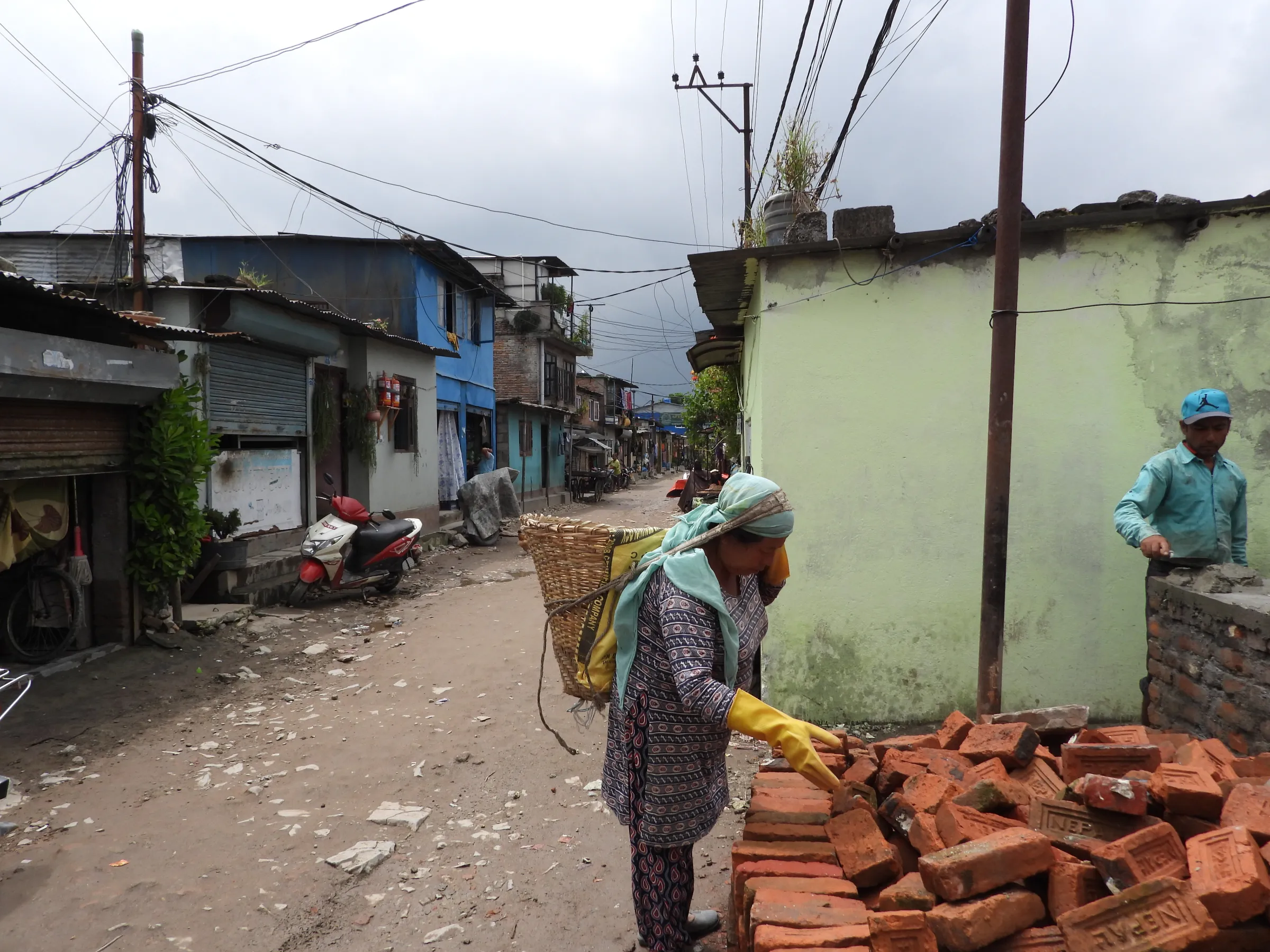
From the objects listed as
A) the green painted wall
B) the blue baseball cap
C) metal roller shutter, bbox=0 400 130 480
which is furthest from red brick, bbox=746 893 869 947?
metal roller shutter, bbox=0 400 130 480

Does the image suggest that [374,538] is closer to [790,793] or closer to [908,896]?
[790,793]

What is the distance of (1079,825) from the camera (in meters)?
2.37

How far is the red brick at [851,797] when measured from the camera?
8.96 feet

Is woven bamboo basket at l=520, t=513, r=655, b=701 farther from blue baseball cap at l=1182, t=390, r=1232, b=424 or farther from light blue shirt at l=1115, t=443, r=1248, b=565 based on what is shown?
blue baseball cap at l=1182, t=390, r=1232, b=424

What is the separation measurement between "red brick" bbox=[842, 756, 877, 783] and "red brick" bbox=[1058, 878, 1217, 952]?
937 mm

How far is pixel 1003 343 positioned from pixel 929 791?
2414mm

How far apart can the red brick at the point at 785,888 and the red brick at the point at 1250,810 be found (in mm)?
1044

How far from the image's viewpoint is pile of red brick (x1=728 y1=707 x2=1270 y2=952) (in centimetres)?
196

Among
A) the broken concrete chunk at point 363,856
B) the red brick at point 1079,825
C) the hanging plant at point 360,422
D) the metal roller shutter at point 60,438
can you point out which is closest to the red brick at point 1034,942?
the red brick at point 1079,825

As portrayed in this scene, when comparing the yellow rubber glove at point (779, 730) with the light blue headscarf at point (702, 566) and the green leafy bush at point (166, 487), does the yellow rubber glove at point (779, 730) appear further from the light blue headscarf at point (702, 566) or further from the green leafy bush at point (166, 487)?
the green leafy bush at point (166, 487)

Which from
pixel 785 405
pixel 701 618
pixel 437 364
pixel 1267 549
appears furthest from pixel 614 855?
pixel 437 364

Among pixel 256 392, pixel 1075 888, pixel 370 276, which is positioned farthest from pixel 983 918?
pixel 370 276

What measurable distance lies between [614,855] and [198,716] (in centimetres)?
375

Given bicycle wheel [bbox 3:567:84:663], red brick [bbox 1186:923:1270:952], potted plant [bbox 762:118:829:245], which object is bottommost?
bicycle wheel [bbox 3:567:84:663]
